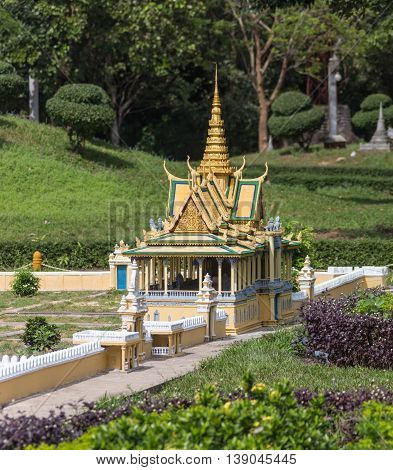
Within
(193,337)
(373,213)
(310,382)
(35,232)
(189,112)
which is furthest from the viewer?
(189,112)

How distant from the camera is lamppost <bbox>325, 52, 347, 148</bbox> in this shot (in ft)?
254

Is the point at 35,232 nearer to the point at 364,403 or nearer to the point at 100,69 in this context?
the point at 100,69

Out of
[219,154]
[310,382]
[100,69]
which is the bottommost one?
[310,382]

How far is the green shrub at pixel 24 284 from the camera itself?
44.7m

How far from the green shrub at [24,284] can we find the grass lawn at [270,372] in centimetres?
1446

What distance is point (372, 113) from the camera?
78.0 metres

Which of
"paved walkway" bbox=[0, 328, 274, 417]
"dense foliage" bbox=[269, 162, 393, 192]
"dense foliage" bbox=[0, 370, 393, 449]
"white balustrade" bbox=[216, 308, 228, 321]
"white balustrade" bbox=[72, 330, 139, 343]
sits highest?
"dense foliage" bbox=[269, 162, 393, 192]

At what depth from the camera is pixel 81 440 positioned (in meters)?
18.6

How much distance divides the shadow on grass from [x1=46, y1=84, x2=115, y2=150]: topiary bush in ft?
7.67

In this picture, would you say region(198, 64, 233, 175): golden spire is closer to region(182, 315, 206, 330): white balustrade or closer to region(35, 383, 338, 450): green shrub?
region(182, 315, 206, 330): white balustrade

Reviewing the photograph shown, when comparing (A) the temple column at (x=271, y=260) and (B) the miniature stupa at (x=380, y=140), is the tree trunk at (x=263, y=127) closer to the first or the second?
(B) the miniature stupa at (x=380, y=140)

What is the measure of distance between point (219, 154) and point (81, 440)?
2098 centimetres

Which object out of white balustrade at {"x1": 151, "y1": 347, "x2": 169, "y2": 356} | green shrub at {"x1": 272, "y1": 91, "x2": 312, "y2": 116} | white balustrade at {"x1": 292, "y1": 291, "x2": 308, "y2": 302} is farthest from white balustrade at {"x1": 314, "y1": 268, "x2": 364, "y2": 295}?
green shrub at {"x1": 272, "y1": 91, "x2": 312, "y2": 116}
